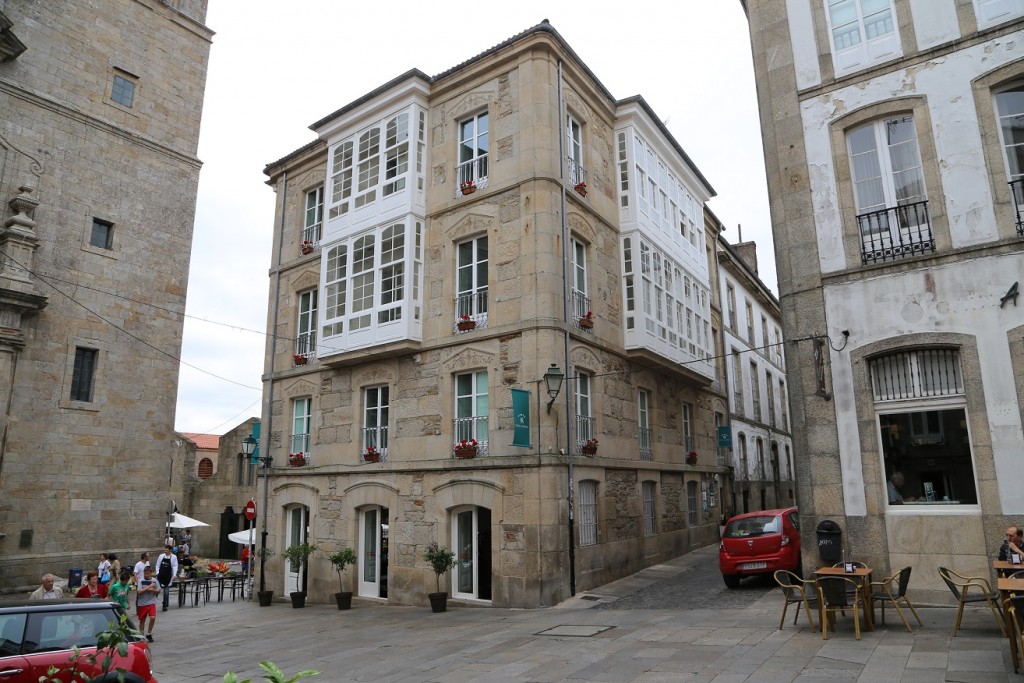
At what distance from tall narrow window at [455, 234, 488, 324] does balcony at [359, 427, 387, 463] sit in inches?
153

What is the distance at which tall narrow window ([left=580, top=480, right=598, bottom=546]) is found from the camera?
48.8ft

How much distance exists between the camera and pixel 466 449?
1474cm

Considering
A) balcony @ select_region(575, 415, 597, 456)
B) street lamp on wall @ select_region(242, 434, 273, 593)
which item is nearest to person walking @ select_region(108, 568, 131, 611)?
street lamp on wall @ select_region(242, 434, 273, 593)

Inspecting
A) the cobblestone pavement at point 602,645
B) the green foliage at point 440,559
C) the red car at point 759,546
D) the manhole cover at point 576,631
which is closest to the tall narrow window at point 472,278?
the green foliage at point 440,559

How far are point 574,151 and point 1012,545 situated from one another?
483 inches

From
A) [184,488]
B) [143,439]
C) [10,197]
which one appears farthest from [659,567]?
[184,488]

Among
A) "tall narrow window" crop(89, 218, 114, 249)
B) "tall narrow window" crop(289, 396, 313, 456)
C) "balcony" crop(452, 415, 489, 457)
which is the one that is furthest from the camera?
"tall narrow window" crop(89, 218, 114, 249)

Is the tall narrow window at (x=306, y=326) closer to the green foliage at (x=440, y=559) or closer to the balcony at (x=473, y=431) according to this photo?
the balcony at (x=473, y=431)

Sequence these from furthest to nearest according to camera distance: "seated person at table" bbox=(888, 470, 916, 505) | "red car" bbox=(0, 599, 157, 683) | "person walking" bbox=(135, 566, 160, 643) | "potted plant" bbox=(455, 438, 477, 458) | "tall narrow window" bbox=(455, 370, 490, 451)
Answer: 1. "tall narrow window" bbox=(455, 370, 490, 451)
2. "potted plant" bbox=(455, 438, 477, 458)
3. "person walking" bbox=(135, 566, 160, 643)
4. "seated person at table" bbox=(888, 470, 916, 505)
5. "red car" bbox=(0, 599, 157, 683)

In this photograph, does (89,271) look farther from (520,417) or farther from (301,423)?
(520,417)

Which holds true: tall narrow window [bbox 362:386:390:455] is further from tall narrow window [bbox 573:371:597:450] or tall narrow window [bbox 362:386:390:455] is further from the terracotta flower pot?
tall narrow window [bbox 573:371:597:450]

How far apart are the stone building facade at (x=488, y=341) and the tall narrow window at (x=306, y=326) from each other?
60 mm

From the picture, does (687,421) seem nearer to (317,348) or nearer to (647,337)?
(647,337)

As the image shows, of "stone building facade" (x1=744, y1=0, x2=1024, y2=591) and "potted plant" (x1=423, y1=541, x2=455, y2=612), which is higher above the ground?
"stone building facade" (x1=744, y1=0, x2=1024, y2=591)
